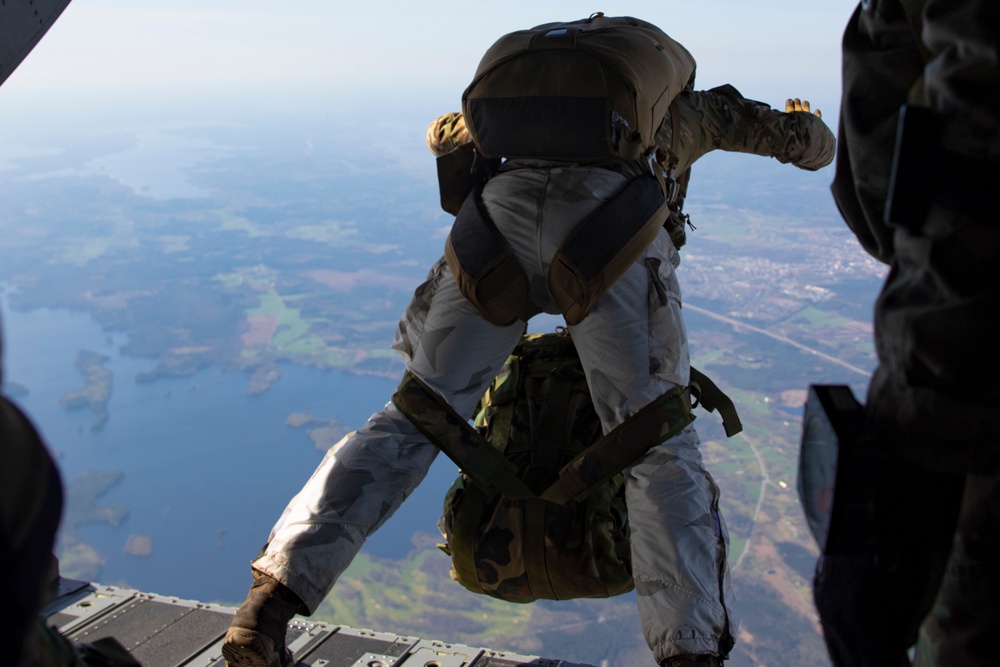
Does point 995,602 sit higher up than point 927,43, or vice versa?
point 927,43

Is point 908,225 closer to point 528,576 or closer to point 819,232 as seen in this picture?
point 528,576

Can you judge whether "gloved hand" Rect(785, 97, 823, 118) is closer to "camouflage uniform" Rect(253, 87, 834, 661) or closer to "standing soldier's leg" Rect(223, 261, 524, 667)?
"camouflage uniform" Rect(253, 87, 834, 661)

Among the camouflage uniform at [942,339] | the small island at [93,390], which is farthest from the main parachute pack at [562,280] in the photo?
the small island at [93,390]

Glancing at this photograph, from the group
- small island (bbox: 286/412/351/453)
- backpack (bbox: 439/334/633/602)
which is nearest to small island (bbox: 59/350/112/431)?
small island (bbox: 286/412/351/453)

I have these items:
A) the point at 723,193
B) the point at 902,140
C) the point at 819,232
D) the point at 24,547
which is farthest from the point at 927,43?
the point at 723,193

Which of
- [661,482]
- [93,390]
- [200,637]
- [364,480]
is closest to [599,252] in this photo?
[661,482]

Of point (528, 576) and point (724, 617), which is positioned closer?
point (724, 617)

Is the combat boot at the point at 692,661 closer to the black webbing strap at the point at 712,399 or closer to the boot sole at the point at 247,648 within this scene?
the black webbing strap at the point at 712,399
